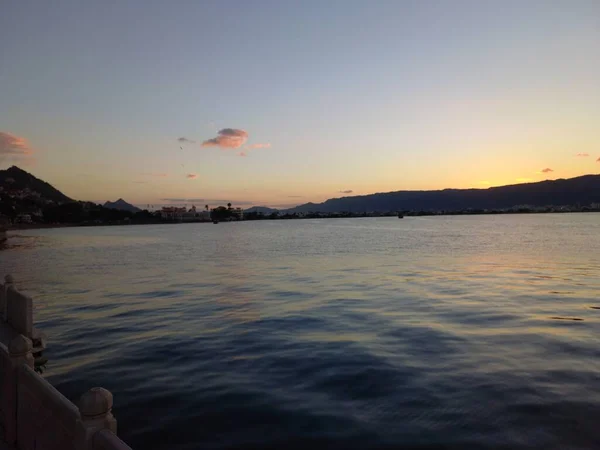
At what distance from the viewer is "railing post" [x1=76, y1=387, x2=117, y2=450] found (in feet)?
15.4

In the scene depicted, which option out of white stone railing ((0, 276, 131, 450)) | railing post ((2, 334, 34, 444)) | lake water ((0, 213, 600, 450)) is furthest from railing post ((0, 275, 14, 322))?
railing post ((2, 334, 34, 444))

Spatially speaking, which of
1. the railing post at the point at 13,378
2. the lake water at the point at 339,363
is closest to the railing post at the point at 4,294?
the lake water at the point at 339,363

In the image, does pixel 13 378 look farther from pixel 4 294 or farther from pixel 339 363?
pixel 4 294

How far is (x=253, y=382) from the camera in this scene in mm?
12469

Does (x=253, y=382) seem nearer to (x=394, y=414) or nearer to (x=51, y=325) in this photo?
(x=394, y=414)

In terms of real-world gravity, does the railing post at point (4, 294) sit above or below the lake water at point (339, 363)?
above

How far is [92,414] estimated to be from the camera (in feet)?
15.4

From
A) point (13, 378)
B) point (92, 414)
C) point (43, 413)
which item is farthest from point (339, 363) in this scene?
point (92, 414)

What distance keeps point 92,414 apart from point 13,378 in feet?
11.1

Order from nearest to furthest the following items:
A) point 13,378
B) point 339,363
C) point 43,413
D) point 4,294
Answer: point 43,413, point 13,378, point 339,363, point 4,294

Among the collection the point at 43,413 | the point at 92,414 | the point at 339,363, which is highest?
the point at 92,414

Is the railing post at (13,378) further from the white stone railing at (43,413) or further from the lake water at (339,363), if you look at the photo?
the lake water at (339,363)

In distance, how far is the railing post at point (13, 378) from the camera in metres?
6.98

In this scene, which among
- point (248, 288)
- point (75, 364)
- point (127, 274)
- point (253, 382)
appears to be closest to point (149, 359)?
point (75, 364)
